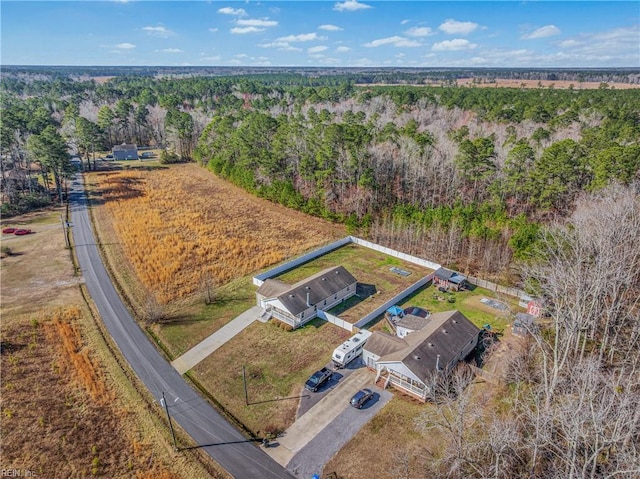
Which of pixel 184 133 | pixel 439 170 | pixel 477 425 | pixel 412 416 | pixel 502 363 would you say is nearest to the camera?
pixel 477 425

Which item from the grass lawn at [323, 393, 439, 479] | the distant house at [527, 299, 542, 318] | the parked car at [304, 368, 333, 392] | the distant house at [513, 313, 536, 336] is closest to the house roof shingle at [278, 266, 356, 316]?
the parked car at [304, 368, 333, 392]

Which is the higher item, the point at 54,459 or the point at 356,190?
the point at 356,190

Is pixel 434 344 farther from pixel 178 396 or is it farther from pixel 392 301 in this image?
pixel 178 396

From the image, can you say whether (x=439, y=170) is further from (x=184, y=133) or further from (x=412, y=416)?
(x=184, y=133)

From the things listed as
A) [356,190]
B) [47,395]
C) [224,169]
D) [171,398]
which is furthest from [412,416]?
[224,169]

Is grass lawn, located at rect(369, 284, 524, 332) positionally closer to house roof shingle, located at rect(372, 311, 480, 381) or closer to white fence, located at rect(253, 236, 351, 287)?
house roof shingle, located at rect(372, 311, 480, 381)

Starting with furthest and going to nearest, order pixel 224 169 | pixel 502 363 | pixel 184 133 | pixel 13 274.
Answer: pixel 184 133
pixel 224 169
pixel 13 274
pixel 502 363

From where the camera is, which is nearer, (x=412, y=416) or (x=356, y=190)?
(x=412, y=416)

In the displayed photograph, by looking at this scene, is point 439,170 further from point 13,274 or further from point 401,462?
point 13,274

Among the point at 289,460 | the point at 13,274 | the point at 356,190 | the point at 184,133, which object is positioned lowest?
the point at 289,460
